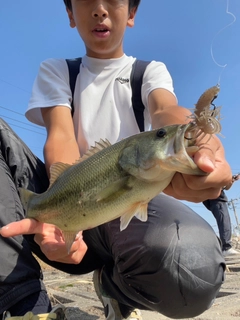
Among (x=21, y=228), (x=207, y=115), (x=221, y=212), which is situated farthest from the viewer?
(x=221, y=212)

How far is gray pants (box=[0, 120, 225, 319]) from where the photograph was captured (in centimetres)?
221

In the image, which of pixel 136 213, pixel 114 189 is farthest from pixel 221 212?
pixel 114 189

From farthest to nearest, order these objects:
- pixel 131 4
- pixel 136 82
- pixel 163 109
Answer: pixel 131 4, pixel 136 82, pixel 163 109

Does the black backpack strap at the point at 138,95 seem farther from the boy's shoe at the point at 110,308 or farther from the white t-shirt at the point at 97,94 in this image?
the boy's shoe at the point at 110,308

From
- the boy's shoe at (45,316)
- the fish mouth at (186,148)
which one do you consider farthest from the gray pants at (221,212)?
the fish mouth at (186,148)

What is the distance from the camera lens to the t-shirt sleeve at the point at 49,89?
300cm

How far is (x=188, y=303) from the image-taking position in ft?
7.52

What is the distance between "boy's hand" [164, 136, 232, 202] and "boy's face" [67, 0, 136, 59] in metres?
1.66

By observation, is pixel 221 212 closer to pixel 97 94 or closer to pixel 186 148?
pixel 97 94

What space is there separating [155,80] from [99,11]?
0.72m

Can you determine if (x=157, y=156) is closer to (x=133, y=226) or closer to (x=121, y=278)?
(x=133, y=226)

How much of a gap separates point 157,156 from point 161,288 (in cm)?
105

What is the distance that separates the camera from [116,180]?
1.77 metres

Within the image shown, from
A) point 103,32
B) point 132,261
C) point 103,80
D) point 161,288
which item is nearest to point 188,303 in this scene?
point 161,288
